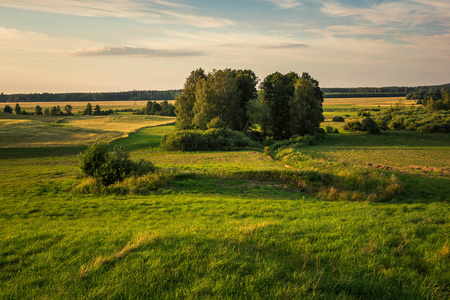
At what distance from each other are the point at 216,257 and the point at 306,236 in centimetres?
291

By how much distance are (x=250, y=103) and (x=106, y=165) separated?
44.7 meters

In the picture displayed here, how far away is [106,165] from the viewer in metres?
21.0

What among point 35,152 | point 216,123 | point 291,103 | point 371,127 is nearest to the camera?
point 35,152

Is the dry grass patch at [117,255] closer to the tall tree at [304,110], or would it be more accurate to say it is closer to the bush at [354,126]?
the tall tree at [304,110]

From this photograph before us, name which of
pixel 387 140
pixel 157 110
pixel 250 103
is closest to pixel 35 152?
pixel 250 103

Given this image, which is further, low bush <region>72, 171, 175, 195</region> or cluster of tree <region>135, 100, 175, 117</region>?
cluster of tree <region>135, 100, 175, 117</region>

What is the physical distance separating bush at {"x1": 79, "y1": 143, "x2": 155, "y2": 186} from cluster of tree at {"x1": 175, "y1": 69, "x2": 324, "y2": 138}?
3622 centimetres

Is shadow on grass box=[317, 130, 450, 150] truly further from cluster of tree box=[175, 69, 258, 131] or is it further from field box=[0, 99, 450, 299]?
field box=[0, 99, 450, 299]

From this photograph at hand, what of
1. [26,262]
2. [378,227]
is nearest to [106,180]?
[26,262]

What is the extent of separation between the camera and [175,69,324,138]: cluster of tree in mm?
60000

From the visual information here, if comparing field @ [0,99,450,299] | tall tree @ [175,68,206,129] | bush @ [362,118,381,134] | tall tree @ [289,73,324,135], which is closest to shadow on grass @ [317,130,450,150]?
bush @ [362,118,381,134]

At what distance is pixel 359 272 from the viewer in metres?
5.28

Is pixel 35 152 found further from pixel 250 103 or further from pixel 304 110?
pixel 304 110

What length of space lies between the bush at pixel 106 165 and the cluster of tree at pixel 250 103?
36218 millimetres
